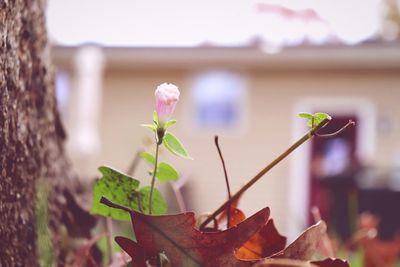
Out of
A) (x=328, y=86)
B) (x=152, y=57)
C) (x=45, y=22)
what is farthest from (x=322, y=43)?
(x=45, y=22)

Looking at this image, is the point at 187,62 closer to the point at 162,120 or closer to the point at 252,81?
the point at 252,81

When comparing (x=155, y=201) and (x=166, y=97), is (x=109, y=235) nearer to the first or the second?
(x=155, y=201)

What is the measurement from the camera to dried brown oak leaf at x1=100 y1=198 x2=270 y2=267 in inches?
14.0

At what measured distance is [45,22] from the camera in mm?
584

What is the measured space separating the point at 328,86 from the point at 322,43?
2.42 ft

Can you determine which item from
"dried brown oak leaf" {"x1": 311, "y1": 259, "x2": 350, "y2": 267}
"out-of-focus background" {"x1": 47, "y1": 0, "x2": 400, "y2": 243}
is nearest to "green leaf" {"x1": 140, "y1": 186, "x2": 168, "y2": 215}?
"dried brown oak leaf" {"x1": 311, "y1": 259, "x2": 350, "y2": 267}

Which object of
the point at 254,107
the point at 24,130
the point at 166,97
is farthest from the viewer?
the point at 254,107

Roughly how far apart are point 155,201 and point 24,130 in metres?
0.12

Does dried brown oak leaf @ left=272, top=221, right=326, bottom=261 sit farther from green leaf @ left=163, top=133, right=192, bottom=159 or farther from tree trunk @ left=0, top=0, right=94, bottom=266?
tree trunk @ left=0, top=0, right=94, bottom=266

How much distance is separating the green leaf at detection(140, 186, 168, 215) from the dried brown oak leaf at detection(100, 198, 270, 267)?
6cm

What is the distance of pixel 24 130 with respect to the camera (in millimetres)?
478

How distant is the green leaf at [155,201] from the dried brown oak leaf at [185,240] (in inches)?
2.4

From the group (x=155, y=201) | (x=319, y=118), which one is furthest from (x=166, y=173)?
(x=319, y=118)

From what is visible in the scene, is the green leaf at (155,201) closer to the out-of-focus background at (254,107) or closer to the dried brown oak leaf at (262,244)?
the dried brown oak leaf at (262,244)
